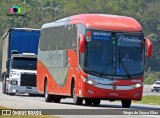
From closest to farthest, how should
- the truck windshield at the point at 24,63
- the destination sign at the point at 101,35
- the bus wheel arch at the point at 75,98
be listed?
the destination sign at the point at 101,35
the bus wheel arch at the point at 75,98
the truck windshield at the point at 24,63

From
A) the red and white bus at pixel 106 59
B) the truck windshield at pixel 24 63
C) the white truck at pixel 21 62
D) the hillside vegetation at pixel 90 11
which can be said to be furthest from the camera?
the hillside vegetation at pixel 90 11

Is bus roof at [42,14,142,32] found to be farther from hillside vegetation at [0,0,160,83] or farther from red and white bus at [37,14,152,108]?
hillside vegetation at [0,0,160,83]

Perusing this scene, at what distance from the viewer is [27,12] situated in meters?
185

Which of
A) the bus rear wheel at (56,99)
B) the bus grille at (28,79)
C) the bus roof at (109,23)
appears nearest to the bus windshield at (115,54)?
the bus roof at (109,23)

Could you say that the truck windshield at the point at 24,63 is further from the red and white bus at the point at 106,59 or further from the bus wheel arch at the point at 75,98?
the bus wheel arch at the point at 75,98

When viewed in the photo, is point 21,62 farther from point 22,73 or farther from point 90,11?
point 90,11

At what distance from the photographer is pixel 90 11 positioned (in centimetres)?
A: 17825

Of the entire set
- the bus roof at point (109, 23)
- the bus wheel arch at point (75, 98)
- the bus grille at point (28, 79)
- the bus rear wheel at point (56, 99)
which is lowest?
the bus grille at point (28, 79)

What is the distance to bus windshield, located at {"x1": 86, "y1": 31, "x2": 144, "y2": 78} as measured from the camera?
3562 centimetres

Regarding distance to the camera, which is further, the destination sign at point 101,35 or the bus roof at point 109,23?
the bus roof at point 109,23

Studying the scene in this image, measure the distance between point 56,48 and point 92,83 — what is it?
5.53 metres

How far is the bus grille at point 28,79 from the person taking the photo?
169ft

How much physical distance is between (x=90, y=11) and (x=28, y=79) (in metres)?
127

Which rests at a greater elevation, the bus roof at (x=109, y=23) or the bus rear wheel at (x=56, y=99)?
the bus roof at (x=109, y=23)
